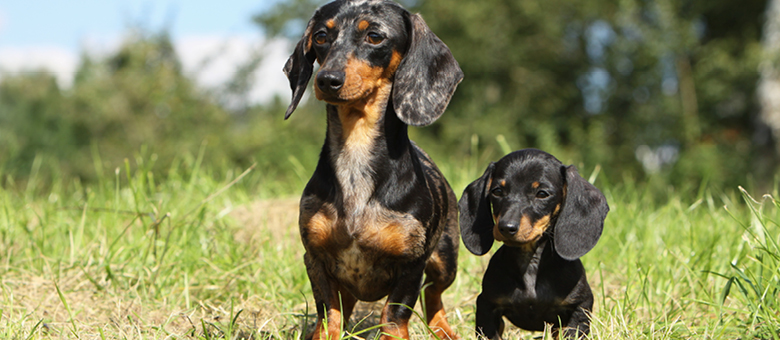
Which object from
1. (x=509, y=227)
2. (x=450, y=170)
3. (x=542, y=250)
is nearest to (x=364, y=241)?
(x=509, y=227)

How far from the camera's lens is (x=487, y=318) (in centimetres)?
292

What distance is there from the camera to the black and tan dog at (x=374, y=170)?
8.82 feet

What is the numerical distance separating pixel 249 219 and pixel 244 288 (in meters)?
1.64

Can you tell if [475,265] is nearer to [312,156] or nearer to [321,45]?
[321,45]

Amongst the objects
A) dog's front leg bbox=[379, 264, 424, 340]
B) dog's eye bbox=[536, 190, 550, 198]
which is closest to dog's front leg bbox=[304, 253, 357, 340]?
dog's front leg bbox=[379, 264, 424, 340]

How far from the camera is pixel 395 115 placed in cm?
286

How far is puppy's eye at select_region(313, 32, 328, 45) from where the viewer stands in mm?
2846

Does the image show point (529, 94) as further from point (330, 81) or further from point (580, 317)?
point (330, 81)

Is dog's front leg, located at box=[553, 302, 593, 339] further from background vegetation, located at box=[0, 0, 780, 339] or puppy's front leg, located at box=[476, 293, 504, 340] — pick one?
puppy's front leg, located at box=[476, 293, 504, 340]

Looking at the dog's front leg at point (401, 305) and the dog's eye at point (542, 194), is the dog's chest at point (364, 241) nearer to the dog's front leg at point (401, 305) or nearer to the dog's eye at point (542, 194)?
the dog's front leg at point (401, 305)

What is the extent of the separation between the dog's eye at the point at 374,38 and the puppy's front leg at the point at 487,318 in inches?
49.1

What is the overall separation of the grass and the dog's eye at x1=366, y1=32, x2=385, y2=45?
4.03 ft

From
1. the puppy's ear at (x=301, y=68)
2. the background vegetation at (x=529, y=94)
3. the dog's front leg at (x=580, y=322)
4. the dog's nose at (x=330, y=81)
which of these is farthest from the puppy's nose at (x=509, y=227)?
the background vegetation at (x=529, y=94)

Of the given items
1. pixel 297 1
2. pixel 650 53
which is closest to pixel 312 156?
pixel 650 53
